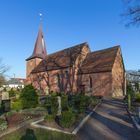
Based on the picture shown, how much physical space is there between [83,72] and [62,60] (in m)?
7.26

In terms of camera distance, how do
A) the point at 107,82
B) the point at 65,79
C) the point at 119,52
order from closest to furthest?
the point at 107,82 → the point at 119,52 → the point at 65,79

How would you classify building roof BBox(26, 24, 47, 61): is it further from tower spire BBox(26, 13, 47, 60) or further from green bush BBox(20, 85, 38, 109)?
green bush BBox(20, 85, 38, 109)

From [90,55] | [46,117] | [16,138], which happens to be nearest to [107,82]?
[90,55]

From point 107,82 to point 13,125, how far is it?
22.5 m

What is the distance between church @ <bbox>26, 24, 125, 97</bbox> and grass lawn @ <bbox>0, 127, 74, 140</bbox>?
22629 mm

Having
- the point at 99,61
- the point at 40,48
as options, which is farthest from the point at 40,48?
the point at 99,61

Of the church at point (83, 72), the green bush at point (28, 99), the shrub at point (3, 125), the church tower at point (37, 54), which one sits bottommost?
the shrub at point (3, 125)

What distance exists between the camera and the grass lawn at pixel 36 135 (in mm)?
10175

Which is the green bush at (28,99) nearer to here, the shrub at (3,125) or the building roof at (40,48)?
the shrub at (3,125)

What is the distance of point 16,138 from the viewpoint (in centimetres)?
1058

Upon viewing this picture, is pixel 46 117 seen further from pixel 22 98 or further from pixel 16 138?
pixel 22 98

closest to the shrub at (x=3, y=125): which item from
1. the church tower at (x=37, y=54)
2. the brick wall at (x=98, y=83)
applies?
the brick wall at (x=98, y=83)

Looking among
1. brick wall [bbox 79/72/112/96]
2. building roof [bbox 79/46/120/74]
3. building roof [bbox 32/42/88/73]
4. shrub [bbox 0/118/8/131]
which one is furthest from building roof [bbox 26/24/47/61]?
shrub [bbox 0/118/8/131]

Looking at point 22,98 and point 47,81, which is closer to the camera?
point 22,98
